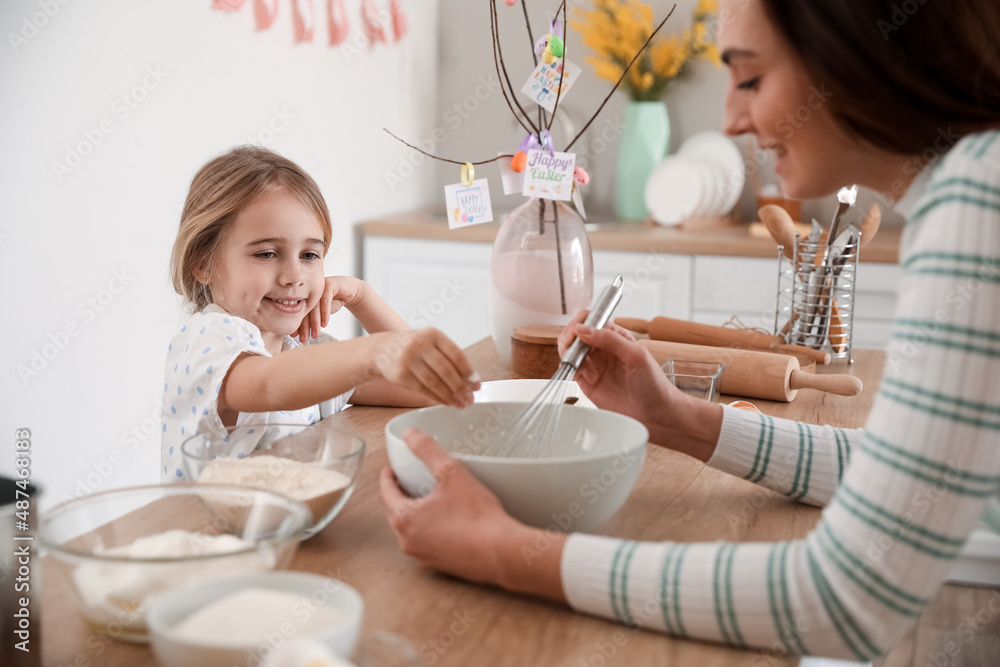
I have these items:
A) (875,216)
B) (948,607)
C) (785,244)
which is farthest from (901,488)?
(948,607)

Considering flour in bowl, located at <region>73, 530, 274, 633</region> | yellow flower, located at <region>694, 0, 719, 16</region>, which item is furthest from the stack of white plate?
flour in bowl, located at <region>73, 530, 274, 633</region>

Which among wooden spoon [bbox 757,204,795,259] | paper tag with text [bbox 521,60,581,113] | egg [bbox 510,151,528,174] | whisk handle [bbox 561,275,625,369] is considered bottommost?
whisk handle [bbox 561,275,625,369]

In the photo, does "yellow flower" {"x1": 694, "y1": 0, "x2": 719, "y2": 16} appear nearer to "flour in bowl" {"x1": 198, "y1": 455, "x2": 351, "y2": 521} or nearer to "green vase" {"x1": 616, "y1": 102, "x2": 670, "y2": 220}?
"green vase" {"x1": 616, "y1": 102, "x2": 670, "y2": 220}

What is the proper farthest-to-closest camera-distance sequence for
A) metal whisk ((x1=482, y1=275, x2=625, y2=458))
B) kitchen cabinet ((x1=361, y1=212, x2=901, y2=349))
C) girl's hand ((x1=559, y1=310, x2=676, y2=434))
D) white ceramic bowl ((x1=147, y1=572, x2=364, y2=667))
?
kitchen cabinet ((x1=361, y1=212, x2=901, y2=349)) < girl's hand ((x1=559, y1=310, x2=676, y2=434)) < metal whisk ((x1=482, y1=275, x2=625, y2=458)) < white ceramic bowl ((x1=147, y1=572, x2=364, y2=667))

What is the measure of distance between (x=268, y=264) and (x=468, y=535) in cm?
76

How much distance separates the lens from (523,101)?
11.2 feet

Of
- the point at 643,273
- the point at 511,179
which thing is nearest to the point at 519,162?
the point at 511,179

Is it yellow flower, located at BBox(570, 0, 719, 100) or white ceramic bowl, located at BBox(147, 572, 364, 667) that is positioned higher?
yellow flower, located at BBox(570, 0, 719, 100)

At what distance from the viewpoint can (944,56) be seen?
25.2 inches

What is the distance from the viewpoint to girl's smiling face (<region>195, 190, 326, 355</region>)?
1319 millimetres

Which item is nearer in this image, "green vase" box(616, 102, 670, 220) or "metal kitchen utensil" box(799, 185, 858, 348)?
"metal kitchen utensil" box(799, 185, 858, 348)

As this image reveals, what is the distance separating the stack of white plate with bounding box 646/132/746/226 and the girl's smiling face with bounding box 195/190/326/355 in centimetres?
190

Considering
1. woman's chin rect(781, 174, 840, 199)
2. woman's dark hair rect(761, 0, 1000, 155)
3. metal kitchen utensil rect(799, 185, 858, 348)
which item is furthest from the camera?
metal kitchen utensil rect(799, 185, 858, 348)

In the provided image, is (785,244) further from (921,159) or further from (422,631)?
(422,631)
